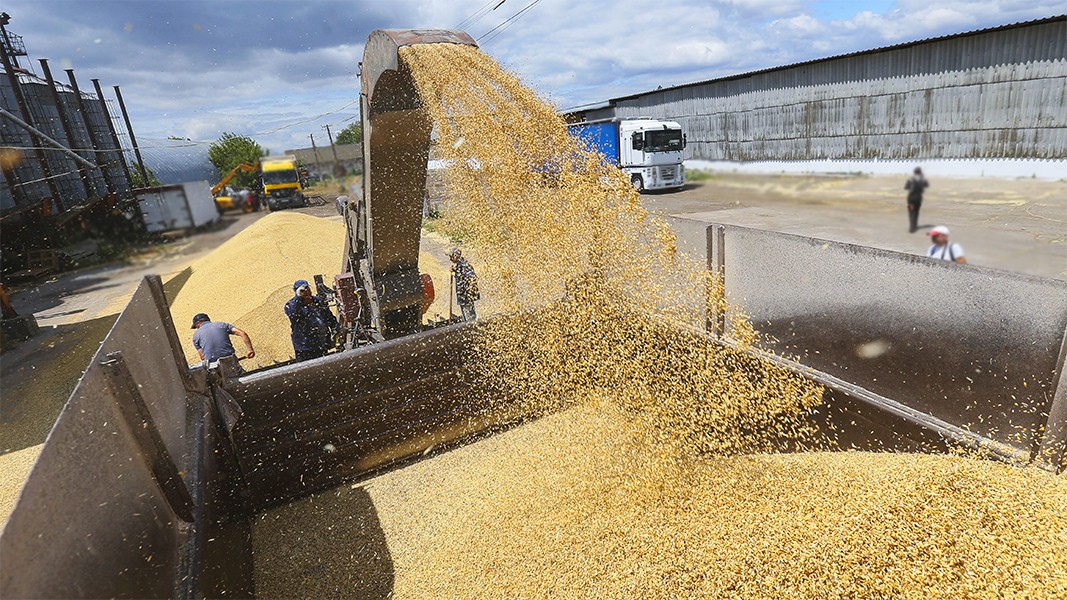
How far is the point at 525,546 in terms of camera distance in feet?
9.01

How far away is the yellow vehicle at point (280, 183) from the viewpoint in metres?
19.5

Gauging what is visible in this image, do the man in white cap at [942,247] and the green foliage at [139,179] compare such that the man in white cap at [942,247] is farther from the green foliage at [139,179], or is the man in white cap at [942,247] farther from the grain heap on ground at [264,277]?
the green foliage at [139,179]

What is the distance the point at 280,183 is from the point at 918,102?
67.5 feet

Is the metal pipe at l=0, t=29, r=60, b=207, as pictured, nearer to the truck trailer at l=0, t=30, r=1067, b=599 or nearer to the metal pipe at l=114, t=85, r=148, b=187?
the metal pipe at l=114, t=85, r=148, b=187

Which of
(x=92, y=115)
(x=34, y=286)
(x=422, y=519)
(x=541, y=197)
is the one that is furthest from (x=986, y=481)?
(x=34, y=286)

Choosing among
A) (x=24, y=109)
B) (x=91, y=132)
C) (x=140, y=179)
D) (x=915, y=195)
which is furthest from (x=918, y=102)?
(x=24, y=109)

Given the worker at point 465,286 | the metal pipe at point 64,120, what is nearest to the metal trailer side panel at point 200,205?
the metal pipe at point 64,120

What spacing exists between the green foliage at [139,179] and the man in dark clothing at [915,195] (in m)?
9.62

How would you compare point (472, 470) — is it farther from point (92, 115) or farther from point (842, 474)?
point (92, 115)

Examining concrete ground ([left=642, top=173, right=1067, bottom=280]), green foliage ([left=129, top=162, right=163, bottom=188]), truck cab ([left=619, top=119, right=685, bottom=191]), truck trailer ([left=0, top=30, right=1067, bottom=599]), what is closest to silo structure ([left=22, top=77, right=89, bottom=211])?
green foliage ([left=129, top=162, right=163, bottom=188])

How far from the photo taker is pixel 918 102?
495 inches

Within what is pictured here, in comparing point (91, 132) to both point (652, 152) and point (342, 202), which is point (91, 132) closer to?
point (342, 202)

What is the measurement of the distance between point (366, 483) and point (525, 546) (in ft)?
4.40

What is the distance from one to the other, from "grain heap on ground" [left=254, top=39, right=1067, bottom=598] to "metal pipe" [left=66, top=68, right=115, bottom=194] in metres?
2.80
